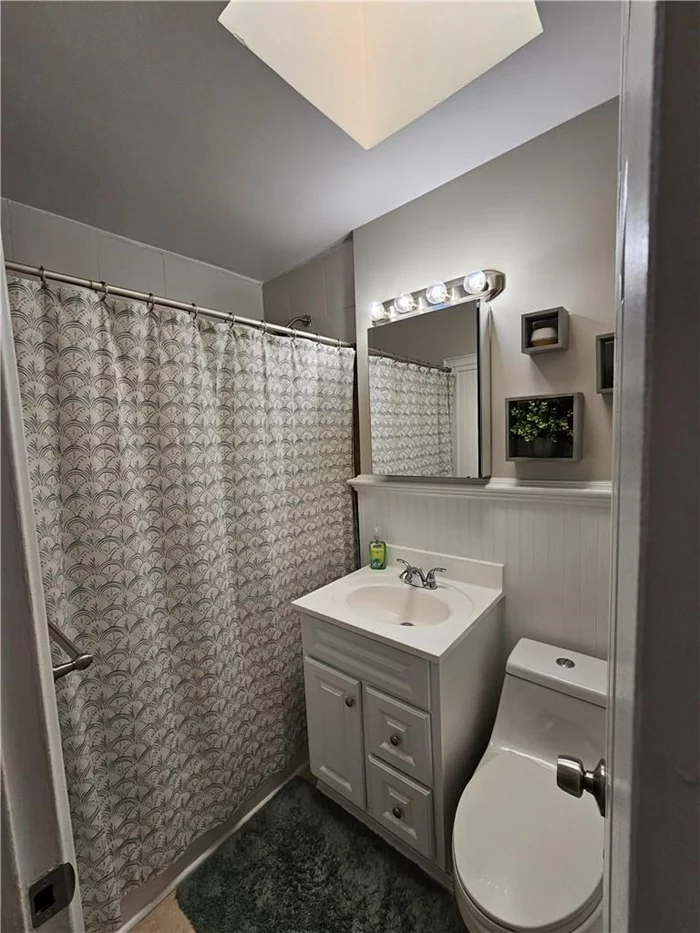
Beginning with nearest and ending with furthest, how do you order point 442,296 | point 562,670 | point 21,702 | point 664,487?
point 664,487 → point 21,702 → point 562,670 → point 442,296

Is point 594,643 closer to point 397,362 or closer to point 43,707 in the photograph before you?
point 397,362

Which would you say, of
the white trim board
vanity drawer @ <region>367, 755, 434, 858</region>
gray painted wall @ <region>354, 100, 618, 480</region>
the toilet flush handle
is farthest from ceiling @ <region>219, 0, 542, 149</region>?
vanity drawer @ <region>367, 755, 434, 858</region>

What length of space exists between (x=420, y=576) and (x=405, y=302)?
44.8 inches

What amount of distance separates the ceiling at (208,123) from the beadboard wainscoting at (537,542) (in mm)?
1171

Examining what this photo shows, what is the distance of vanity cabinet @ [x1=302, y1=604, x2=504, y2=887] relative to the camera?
121cm

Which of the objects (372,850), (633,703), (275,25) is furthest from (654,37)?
(372,850)

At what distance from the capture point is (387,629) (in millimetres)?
1294

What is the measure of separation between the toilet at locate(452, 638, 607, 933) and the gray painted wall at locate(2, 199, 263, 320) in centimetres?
210

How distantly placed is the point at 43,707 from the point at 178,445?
3.12 ft

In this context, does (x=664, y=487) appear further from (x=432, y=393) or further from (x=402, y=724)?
(x=432, y=393)

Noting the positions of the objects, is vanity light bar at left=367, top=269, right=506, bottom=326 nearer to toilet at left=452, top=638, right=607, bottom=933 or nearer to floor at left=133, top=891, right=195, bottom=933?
toilet at left=452, top=638, right=607, bottom=933

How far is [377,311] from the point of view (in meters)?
1.73

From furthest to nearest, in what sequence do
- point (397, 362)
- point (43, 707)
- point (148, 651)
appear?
point (397, 362), point (148, 651), point (43, 707)

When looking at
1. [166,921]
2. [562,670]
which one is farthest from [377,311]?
[166,921]
